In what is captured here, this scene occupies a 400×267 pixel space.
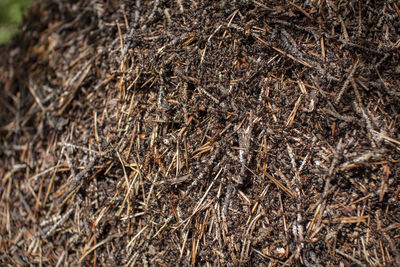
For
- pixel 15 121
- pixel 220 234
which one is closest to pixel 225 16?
pixel 220 234

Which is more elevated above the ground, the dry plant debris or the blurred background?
the blurred background

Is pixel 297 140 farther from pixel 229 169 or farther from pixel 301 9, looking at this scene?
pixel 301 9

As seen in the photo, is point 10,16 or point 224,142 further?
point 10,16

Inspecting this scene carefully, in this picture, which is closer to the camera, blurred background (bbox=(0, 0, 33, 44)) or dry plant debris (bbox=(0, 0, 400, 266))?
dry plant debris (bbox=(0, 0, 400, 266))

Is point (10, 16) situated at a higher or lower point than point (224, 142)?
higher
